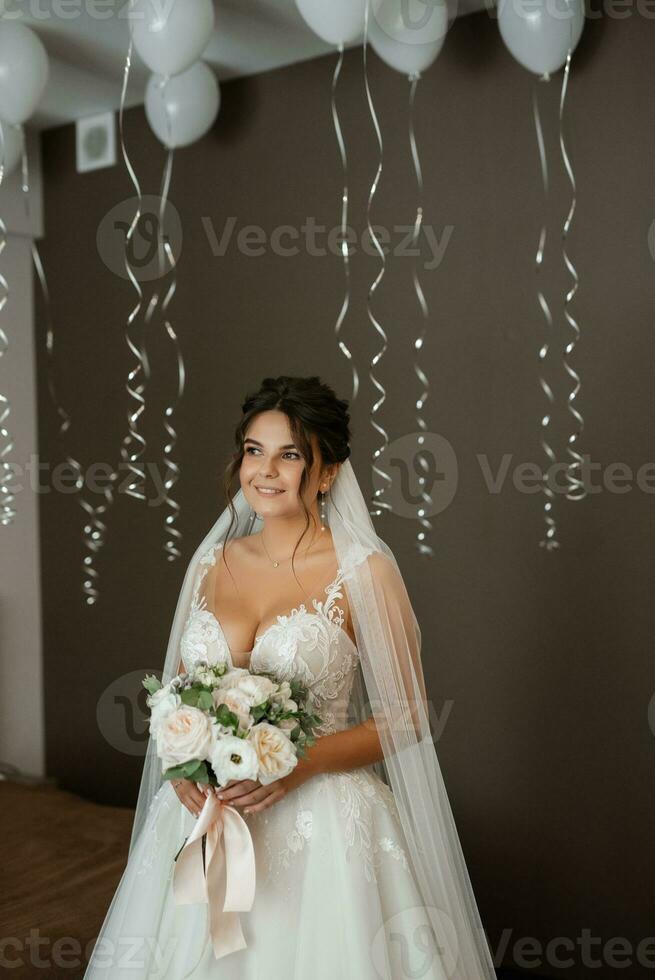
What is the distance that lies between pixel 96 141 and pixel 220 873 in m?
3.03

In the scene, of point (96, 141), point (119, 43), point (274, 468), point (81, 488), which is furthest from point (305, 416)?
point (96, 141)

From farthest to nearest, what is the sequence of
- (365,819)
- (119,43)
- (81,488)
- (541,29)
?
(81,488)
(119,43)
(541,29)
(365,819)

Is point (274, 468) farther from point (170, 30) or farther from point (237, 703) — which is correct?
point (170, 30)

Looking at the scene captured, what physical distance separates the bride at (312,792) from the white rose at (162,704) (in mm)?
164

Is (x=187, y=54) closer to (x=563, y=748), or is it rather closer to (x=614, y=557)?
(x=614, y=557)

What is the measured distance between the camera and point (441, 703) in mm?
3311

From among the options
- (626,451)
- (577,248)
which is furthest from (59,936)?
(577,248)

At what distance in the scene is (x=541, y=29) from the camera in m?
2.75

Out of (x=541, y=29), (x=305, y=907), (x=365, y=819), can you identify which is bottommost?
(x=305, y=907)

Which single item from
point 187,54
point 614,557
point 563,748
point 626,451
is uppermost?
point 187,54

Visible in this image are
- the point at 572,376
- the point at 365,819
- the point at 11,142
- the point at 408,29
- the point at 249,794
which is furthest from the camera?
the point at 11,142

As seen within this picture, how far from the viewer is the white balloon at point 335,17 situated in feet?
9.20

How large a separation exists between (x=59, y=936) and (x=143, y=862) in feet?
2.61

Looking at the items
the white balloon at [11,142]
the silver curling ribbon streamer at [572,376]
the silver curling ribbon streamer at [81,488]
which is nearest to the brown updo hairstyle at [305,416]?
the silver curling ribbon streamer at [572,376]
